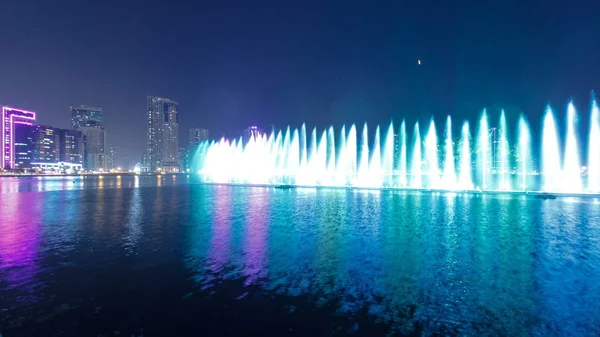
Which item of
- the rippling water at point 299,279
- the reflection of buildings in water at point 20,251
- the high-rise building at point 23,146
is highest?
the high-rise building at point 23,146

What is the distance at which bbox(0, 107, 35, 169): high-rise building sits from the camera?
536 feet

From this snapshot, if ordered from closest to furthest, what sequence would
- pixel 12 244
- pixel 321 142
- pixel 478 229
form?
1. pixel 12 244
2. pixel 478 229
3. pixel 321 142

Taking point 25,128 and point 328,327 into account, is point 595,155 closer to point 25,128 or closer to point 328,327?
point 328,327

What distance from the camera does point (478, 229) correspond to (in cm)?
1747

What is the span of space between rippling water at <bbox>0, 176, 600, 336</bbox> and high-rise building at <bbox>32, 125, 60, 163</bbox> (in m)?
203

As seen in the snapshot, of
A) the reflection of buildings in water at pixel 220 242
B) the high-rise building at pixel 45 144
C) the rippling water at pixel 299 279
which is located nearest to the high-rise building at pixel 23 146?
the high-rise building at pixel 45 144

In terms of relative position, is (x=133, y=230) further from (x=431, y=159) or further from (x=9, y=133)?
(x=9, y=133)

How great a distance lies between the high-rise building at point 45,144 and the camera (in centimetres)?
17588

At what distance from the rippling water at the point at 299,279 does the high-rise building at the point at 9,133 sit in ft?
644

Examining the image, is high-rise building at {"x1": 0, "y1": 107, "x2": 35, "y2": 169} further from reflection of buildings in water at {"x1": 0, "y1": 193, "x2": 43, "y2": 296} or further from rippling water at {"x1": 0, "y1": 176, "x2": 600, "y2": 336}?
rippling water at {"x1": 0, "y1": 176, "x2": 600, "y2": 336}

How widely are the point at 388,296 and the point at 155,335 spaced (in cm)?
563

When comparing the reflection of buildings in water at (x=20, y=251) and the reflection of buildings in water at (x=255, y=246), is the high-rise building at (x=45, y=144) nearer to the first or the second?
the reflection of buildings in water at (x=20, y=251)

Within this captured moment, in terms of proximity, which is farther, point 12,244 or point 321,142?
point 321,142

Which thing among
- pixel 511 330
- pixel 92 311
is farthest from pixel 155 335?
pixel 511 330
